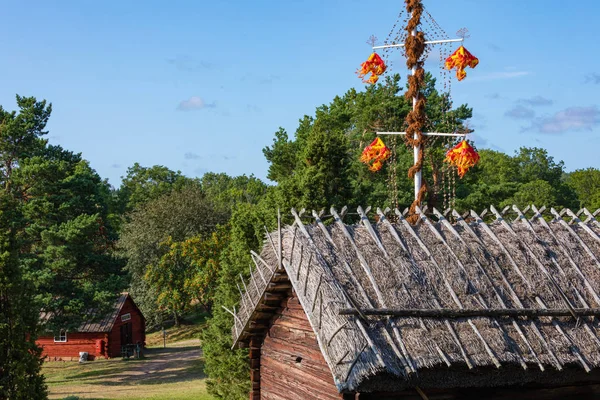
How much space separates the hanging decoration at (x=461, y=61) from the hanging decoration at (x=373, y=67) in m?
1.55

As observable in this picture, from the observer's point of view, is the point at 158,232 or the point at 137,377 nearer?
the point at 137,377

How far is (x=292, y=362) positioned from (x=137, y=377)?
2700 centimetres

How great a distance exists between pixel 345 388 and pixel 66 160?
34.1 metres

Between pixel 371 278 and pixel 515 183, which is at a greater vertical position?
pixel 515 183

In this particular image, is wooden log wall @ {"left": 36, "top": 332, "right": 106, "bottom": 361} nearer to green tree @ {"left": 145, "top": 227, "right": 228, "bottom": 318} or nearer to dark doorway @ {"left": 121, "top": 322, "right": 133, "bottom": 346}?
dark doorway @ {"left": 121, "top": 322, "right": 133, "bottom": 346}

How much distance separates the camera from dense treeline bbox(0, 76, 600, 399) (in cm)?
2088

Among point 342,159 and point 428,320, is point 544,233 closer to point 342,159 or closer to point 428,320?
point 428,320

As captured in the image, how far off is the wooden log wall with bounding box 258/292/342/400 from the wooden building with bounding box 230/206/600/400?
0.04 metres

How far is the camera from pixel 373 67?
15.4m

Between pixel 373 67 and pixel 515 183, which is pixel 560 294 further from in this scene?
pixel 515 183

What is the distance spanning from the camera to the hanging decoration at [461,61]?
1459 cm

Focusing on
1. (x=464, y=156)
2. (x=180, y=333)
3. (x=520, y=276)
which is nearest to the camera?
(x=520, y=276)

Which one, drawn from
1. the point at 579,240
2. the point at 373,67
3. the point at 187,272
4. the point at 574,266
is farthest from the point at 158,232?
the point at 574,266

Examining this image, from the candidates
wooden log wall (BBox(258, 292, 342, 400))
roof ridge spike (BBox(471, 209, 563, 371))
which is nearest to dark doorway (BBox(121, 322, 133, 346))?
wooden log wall (BBox(258, 292, 342, 400))
